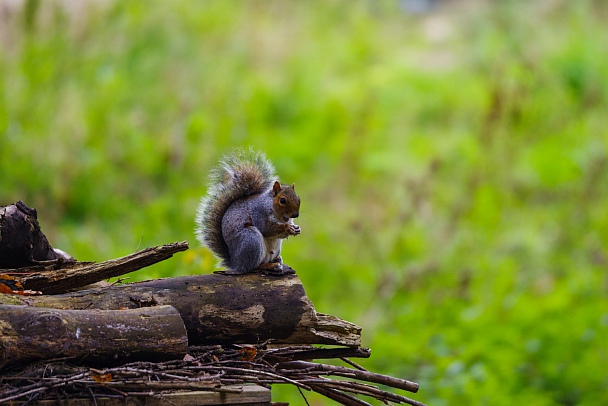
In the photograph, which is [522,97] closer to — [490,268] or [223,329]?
[490,268]

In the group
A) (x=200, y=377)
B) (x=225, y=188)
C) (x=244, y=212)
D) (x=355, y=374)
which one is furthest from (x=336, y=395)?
(x=225, y=188)

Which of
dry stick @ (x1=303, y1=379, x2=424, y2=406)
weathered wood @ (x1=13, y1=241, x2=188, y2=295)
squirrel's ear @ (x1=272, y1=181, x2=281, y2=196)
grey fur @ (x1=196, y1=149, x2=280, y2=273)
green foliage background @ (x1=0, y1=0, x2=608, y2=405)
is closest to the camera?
dry stick @ (x1=303, y1=379, x2=424, y2=406)

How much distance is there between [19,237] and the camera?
8.73 feet

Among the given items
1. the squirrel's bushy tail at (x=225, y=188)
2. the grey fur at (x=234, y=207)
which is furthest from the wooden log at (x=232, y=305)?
the squirrel's bushy tail at (x=225, y=188)

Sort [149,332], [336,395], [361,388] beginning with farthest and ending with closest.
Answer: [336,395] < [361,388] < [149,332]

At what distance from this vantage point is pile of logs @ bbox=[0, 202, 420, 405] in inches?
85.2

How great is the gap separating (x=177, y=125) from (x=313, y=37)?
3034 millimetres

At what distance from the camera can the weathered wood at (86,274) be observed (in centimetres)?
254

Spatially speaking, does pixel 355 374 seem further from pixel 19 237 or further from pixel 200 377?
pixel 19 237

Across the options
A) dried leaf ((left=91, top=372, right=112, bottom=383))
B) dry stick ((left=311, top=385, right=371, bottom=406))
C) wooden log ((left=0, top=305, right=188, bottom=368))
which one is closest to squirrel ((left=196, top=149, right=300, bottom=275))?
dry stick ((left=311, top=385, right=371, bottom=406))

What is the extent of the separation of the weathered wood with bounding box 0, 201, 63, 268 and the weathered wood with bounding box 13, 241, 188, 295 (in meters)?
0.12

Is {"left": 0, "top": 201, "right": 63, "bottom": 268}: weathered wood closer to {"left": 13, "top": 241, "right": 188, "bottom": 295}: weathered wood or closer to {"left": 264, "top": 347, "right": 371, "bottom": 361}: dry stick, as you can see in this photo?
{"left": 13, "top": 241, "right": 188, "bottom": 295}: weathered wood

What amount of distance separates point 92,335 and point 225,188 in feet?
3.80

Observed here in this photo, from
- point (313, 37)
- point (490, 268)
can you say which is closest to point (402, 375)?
point (490, 268)
